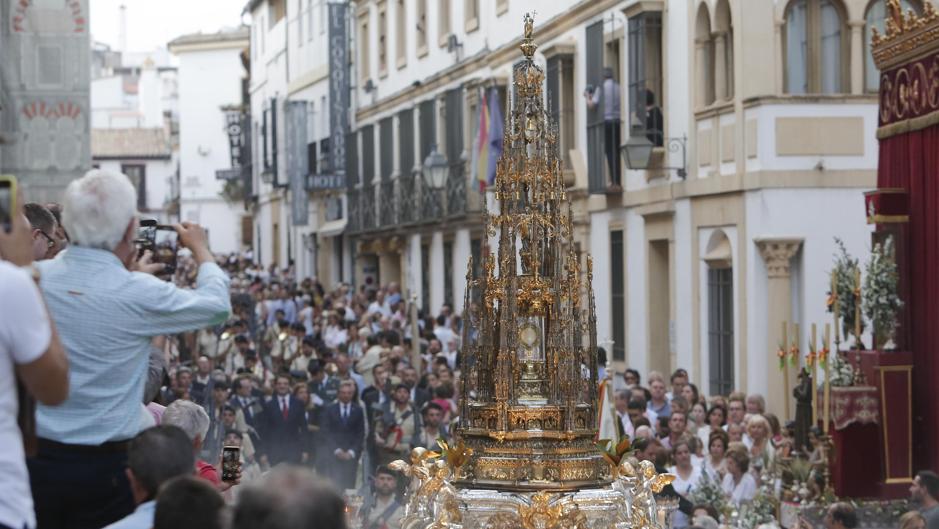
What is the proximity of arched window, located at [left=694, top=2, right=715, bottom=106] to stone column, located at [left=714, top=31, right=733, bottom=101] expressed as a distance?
25 centimetres

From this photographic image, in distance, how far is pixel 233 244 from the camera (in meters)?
82.1

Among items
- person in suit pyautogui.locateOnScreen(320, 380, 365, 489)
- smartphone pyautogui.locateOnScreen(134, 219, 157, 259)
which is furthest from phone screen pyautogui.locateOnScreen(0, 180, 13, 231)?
person in suit pyautogui.locateOnScreen(320, 380, 365, 489)

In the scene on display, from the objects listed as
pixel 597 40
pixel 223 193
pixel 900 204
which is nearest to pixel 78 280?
pixel 900 204

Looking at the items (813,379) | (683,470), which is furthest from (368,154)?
(683,470)

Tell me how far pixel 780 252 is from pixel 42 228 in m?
15.2

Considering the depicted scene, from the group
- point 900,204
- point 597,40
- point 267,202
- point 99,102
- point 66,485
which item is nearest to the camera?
point 66,485

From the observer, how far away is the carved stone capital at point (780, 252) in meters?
22.2

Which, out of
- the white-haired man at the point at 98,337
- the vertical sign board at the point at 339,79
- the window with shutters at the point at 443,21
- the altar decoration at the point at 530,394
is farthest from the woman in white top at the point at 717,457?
the vertical sign board at the point at 339,79

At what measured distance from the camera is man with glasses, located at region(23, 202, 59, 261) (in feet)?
25.5

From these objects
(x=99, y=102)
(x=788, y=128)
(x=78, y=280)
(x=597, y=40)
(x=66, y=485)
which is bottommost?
(x=66, y=485)

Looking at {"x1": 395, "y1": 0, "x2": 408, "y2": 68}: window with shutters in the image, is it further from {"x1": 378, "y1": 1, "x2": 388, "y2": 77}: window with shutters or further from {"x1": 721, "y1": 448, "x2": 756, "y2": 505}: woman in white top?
{"x1": 721, "y1": 448, "x2": 756, "y2": 505}: woman in white top

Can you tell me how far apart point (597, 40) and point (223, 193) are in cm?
5148

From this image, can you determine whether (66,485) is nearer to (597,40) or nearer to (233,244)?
(597,40)

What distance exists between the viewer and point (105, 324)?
19.9ft
